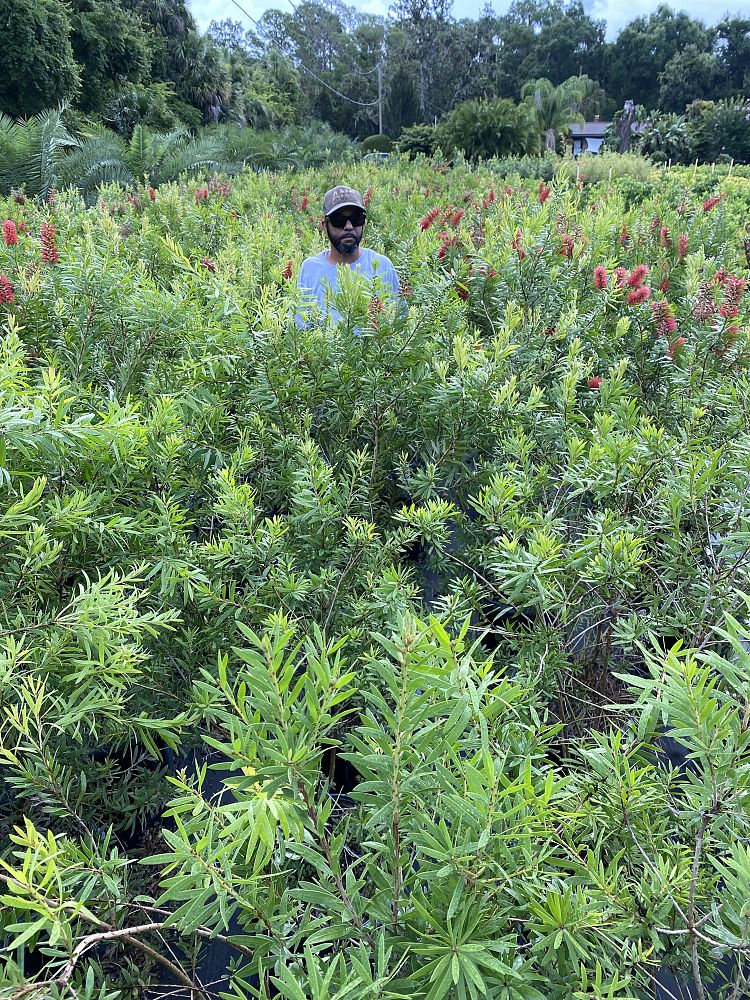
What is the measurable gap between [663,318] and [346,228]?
230 centimetres

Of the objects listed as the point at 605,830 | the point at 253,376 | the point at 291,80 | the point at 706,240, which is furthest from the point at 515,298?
the point at 291,80

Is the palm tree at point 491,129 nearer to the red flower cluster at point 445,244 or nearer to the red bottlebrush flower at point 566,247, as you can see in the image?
the red flower cluster at point 445,244

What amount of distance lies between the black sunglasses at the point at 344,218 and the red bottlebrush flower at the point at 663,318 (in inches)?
86.6

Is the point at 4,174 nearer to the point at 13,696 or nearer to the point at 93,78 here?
the point at 13,696

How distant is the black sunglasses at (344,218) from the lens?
4.42 meters

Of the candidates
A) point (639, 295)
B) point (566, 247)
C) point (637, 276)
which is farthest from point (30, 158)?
point (639, 295)

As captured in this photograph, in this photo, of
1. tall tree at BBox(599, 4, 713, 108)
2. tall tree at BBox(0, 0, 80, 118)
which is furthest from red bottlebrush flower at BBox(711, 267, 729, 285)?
tall tree at BBox(599, 4, 713, 108)

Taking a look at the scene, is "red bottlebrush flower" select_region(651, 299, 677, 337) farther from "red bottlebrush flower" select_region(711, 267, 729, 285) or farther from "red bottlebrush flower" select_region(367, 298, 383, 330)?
"red bottlebrush flower" select_region(367, 298, 383, 330)

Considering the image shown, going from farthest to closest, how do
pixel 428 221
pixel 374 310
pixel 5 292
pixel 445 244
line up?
pixel 428 221 < pixel 445 244 < pixel 5 292 < pixel 374 310

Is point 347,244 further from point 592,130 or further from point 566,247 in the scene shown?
point 592,130

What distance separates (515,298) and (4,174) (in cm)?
1029

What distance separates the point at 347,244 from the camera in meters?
4.40

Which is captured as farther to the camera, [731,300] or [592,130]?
[592,130]

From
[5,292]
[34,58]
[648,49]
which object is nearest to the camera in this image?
[5,292]
